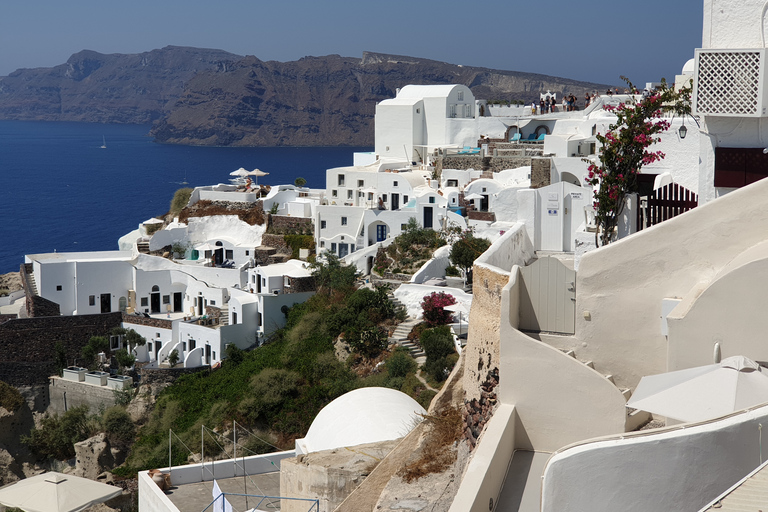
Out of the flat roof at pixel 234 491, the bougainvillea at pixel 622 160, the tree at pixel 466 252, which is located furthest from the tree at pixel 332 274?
the bougainvillea at pixel 622 160

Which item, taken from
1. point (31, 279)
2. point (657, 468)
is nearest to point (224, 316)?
point (31, 279)

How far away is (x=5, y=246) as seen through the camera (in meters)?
91.7

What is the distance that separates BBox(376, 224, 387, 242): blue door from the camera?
40188mm

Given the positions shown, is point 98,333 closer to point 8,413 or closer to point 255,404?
point 8,413

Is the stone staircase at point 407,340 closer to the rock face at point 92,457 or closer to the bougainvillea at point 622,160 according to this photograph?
the rock face at point 92,457

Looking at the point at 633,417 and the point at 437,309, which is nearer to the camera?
the point at 633,417

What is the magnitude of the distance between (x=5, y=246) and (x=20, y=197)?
36.9 metres

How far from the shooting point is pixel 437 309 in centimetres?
2853

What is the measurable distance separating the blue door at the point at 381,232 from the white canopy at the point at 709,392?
107ft

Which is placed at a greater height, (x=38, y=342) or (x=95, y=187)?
(x=95, y=187)

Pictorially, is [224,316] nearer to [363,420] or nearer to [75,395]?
[75,395]

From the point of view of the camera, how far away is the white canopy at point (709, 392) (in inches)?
280

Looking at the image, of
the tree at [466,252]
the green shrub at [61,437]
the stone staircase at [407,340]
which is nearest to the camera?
the stone staircase at [407,340]

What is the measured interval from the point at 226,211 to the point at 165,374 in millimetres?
15070
